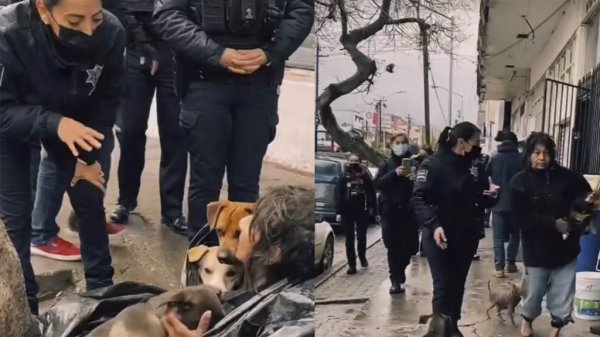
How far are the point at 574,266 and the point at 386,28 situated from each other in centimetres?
77

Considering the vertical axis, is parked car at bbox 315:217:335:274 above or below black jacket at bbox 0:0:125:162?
below

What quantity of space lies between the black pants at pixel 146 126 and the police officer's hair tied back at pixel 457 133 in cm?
69

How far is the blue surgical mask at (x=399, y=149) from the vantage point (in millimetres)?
2283

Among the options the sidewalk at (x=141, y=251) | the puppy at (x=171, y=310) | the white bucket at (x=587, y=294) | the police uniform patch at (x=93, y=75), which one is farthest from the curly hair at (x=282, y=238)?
the white bucket at (x=587, y=294)

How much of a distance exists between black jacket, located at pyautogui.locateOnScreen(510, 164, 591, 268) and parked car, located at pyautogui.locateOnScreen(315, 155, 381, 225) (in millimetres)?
368

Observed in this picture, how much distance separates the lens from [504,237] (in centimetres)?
228

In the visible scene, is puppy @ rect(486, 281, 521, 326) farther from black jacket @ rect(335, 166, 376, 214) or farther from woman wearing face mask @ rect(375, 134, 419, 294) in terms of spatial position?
black jacket @ rect(335, 166, 376, 214)

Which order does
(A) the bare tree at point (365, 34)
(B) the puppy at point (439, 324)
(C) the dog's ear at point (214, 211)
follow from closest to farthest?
(A) the bare tree at point (365, 34)
(B) the puppy at point (439, 324)
(C) the dog's ear at point (214, 211)

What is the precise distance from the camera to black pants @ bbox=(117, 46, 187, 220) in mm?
2416

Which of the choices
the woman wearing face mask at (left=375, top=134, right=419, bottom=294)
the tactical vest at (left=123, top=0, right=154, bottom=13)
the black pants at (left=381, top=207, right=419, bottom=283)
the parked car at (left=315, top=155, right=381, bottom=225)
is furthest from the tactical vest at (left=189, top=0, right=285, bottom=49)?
the black pants at (left=381, top=207, right=419, bottom=283)

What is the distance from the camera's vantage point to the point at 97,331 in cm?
246

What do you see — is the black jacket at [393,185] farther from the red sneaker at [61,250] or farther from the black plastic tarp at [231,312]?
the red sneaker at [61,250]

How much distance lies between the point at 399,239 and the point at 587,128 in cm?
55

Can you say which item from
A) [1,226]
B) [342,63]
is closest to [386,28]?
[342,63]
